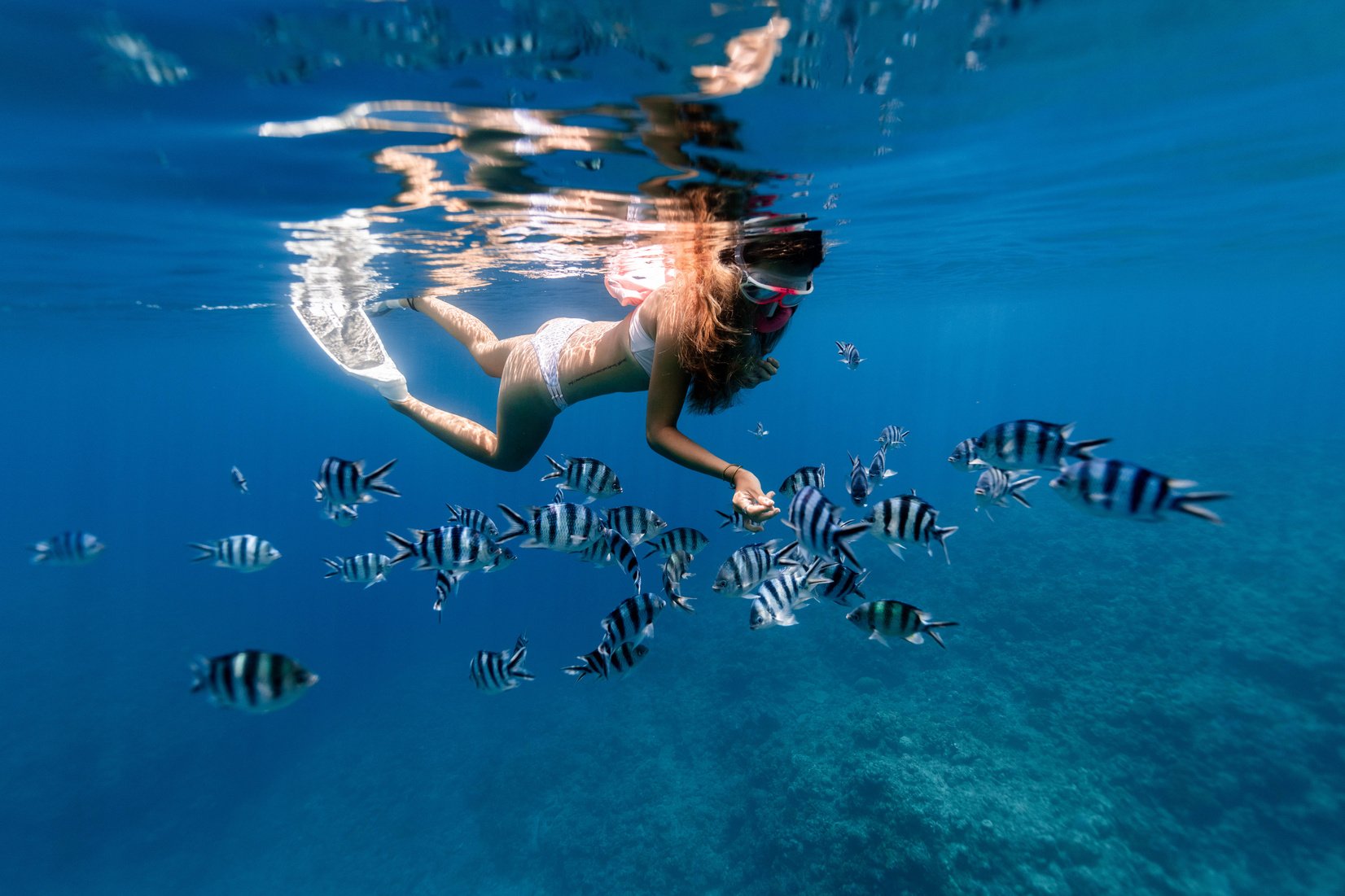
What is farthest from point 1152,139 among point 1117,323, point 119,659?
point 1117,323

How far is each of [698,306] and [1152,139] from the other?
10394 millimetres

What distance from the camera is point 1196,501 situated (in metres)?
2.46

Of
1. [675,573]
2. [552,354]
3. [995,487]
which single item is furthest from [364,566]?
[995,487]

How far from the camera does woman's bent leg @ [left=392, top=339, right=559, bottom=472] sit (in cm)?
627

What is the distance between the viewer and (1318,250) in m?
27.0

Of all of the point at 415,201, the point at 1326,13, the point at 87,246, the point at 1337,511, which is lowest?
the point at 1337,511

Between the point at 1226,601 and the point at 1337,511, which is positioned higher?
the point at 1337,511

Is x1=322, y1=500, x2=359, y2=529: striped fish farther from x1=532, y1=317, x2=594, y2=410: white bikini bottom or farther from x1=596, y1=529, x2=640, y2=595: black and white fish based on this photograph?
x1=596, y1=529, x2=640, y2=595: black and white fish

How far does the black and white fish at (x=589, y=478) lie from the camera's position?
530 centimetres

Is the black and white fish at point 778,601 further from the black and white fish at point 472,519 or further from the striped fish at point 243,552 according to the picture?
the striped fish at point 243,552

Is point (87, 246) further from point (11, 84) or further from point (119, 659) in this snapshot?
point (119, 659)

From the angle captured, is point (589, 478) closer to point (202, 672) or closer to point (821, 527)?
point (821, 527)

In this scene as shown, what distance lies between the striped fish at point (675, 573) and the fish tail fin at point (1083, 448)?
2.67 m

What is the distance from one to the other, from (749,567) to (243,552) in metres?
5.55
